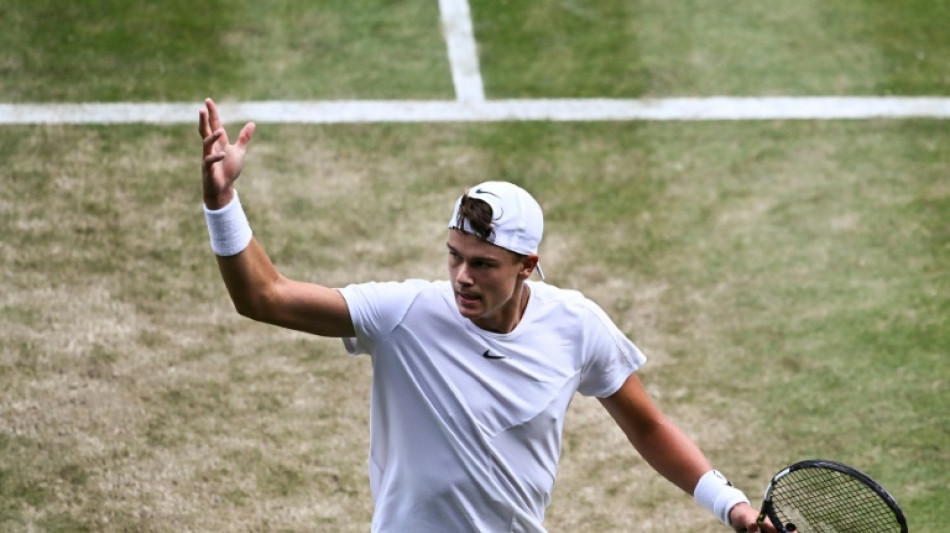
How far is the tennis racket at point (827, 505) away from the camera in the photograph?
540 centimetres

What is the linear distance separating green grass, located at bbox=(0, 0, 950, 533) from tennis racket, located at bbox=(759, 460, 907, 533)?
1.78m

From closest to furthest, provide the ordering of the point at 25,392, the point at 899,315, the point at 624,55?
1. the point at 25,392
2. the point at 899,315
3. the point at 624,55

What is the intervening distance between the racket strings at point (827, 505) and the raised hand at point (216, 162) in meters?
2.25

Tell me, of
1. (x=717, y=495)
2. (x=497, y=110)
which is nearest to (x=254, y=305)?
(x=717, y=495)

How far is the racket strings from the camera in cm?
541

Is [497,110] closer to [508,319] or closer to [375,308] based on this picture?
[508,319]

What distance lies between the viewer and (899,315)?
8.62m

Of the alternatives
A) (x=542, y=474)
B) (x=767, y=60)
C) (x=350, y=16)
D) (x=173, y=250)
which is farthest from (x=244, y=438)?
(x=767, y=60)

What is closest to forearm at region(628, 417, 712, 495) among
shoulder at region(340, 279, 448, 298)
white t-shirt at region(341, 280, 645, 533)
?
white t-shirt at region(341, 280, 645, 533)

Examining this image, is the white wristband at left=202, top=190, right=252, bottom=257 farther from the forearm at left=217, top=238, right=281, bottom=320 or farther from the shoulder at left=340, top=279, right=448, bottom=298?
the shoulder at left=340, top=279, right=448, bottom=298

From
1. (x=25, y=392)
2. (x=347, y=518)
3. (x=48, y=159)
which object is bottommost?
(x=347, y=518)

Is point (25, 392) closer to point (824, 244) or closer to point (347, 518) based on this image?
point (347, 518)

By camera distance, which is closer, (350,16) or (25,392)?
(25,392)

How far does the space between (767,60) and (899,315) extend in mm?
3008
